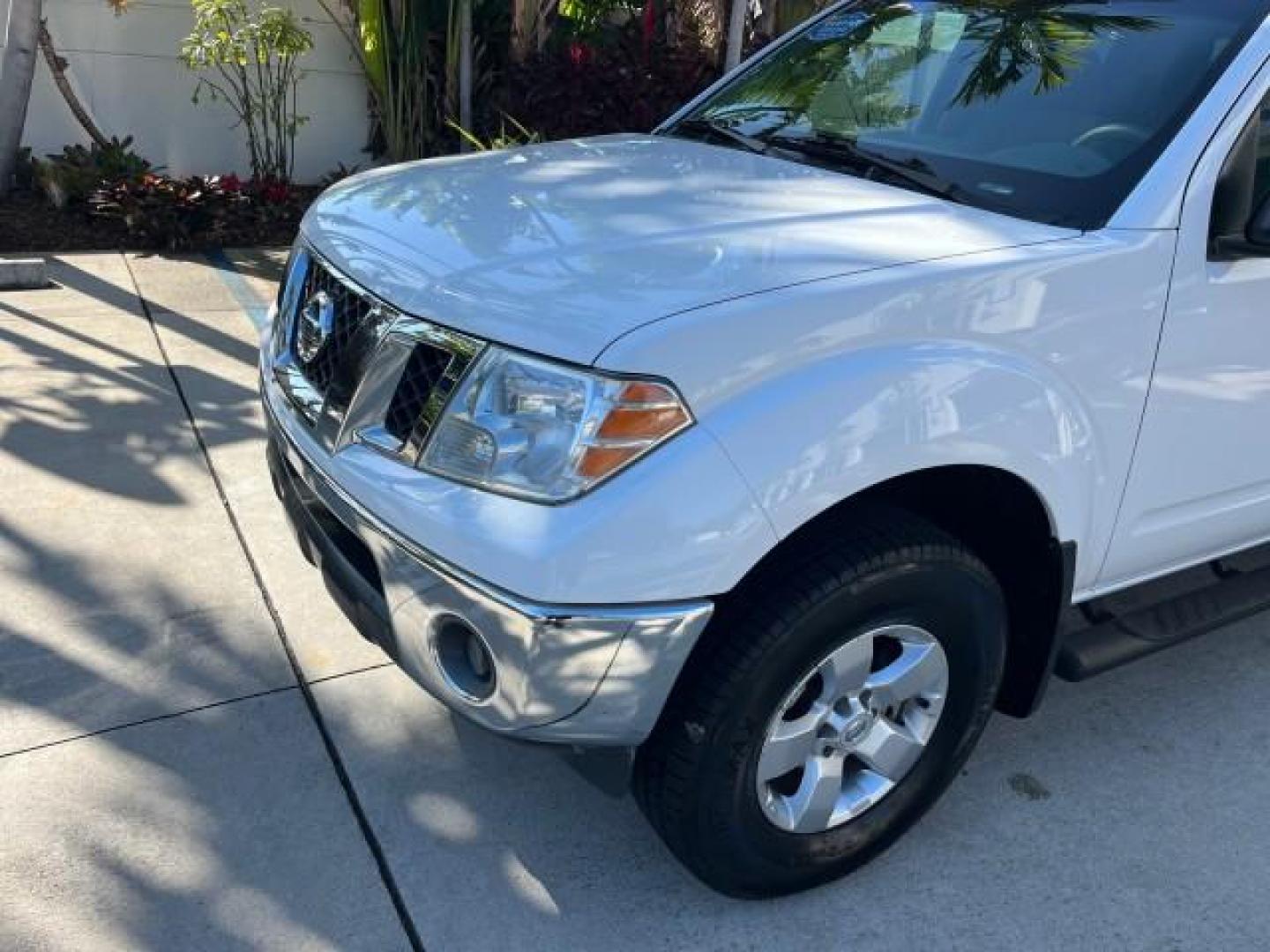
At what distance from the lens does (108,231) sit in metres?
6.91

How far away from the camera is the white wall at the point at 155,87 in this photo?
7.51 meters

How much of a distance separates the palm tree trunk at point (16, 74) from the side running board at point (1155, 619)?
6596mm

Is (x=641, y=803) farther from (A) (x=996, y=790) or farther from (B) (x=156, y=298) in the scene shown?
(B) (x=156, y=298)

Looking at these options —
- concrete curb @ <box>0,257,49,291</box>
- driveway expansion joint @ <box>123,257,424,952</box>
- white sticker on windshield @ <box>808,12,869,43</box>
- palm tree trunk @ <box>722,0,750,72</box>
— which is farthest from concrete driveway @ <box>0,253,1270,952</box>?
palm tree trunk @ <box>722,0,750,72</box>

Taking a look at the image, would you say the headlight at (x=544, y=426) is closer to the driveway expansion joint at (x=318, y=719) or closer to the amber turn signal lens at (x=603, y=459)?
the amber turn signal lens at (x=603, y=459)

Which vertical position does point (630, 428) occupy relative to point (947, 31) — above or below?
below

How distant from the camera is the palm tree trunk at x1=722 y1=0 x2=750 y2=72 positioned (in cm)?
748

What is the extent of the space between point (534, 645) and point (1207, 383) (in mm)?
1668

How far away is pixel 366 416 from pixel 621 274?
0.60m

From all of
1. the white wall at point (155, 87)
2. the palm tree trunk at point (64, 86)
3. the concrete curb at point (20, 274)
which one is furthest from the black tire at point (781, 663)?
the white wall at point (155, 87)

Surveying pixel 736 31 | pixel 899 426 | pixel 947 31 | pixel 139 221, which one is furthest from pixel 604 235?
pixel 736 31

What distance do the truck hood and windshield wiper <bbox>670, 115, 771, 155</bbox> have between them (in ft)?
0.56

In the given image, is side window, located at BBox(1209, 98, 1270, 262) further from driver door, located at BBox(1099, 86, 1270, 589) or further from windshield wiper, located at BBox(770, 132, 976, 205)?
windshield wiper, located at BBox(770, 132, 976, 205)

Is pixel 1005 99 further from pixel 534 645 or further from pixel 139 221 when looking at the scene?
pixel 139 221
